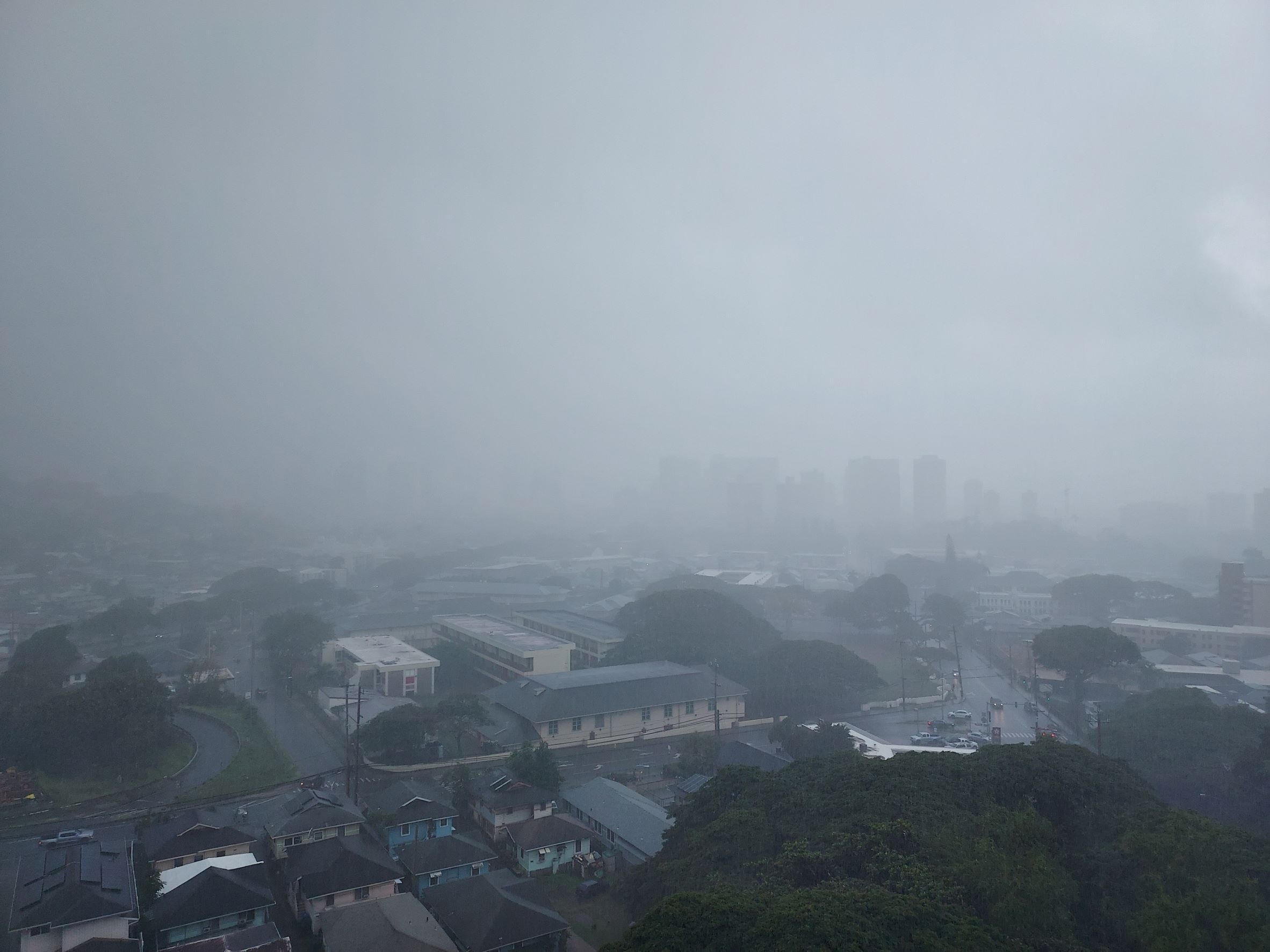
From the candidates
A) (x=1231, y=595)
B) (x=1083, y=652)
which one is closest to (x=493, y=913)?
(x=1083, y=652)

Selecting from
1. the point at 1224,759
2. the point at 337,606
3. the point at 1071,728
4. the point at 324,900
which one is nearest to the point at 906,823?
the point at 324,900

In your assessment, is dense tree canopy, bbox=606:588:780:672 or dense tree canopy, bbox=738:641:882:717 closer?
dense tree canopy, bbox=738:641:882:717

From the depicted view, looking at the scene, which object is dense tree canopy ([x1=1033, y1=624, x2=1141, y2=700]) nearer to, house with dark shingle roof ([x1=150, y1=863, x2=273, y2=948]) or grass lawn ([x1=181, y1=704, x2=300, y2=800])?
grass lawn ([x1=181, y1=704, x2=300, y2=800])

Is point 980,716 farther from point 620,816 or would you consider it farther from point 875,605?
point 620,816

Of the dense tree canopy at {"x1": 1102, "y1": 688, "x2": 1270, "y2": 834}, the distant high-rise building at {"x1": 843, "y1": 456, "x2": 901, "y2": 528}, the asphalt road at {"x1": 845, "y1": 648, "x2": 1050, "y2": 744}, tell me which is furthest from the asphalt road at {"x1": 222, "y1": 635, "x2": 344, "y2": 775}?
the distant high-rise building at {"x1": 843, "y1": 456, "x2": 901, "y2": 528}

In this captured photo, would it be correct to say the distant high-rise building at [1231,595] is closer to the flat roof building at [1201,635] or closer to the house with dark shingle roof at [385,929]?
the flat roof building at [1201,635]

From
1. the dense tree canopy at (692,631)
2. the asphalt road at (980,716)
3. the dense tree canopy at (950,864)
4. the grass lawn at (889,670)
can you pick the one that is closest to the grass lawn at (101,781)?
the dense tree canopy at (950,864)
